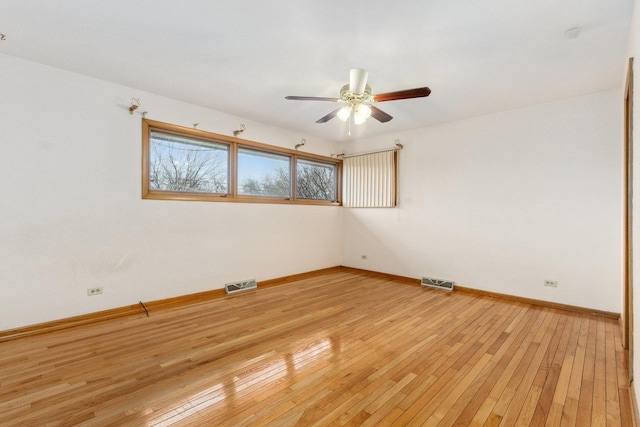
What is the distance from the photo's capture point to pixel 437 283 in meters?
4.53

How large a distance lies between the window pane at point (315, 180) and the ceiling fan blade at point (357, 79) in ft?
9.30

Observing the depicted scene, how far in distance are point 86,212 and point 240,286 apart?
208cm

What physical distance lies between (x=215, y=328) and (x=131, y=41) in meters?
2.70

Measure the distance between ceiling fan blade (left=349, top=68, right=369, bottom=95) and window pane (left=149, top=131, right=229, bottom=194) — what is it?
243 centimetres

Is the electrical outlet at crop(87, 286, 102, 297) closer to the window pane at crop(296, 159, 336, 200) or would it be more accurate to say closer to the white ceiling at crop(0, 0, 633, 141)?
the white ceiling at crop(0, 0, 633, 141)

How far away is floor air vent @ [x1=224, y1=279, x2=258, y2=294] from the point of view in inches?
163

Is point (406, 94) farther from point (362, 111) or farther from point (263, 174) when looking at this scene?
point (263, 174)

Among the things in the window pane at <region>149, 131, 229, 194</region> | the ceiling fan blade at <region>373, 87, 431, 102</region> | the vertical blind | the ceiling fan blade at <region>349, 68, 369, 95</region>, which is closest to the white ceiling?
the ceiling fan blade at <region>349, 68, 369, 95</region>

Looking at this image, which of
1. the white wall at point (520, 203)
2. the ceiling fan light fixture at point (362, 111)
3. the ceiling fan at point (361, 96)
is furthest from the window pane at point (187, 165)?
the white wall at point (520, 203)

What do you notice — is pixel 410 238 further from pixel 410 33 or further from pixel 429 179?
pixel 410 33

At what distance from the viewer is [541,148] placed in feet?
12.0

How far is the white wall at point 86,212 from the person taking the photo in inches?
106

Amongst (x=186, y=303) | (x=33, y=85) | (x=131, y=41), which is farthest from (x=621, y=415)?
(x=33, y=85)

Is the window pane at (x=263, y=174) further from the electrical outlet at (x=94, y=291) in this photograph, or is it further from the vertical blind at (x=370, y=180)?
the electrical outlet at (x=94, y=291)
